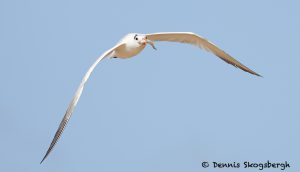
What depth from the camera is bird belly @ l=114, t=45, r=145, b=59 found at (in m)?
16.8

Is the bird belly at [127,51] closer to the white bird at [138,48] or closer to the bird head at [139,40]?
the white bird at [138,48]

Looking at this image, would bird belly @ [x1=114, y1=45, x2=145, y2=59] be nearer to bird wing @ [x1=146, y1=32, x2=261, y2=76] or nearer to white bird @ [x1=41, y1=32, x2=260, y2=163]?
white bird @ [x1=41, y1=32, x2=260, y2=163]

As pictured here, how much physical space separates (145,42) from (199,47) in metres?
2.25

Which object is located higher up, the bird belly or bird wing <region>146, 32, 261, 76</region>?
bird wing <region>146, 32, 261, 76</region>

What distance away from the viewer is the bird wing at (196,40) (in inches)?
704

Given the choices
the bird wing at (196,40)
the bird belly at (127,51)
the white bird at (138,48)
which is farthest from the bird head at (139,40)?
the bird wing at (196,40)

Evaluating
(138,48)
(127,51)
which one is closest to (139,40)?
(138,48)

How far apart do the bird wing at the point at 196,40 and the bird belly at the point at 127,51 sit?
745mm

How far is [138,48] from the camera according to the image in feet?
55.3

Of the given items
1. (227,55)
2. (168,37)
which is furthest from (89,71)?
(227,55)

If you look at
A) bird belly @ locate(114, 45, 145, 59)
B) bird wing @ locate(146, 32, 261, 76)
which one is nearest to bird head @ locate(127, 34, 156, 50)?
bird belly @ locate(114, 45, 145, 59)

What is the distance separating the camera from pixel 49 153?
14.0 meters

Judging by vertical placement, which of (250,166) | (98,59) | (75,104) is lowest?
(250,166)

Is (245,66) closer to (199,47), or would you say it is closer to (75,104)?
(199,47)
